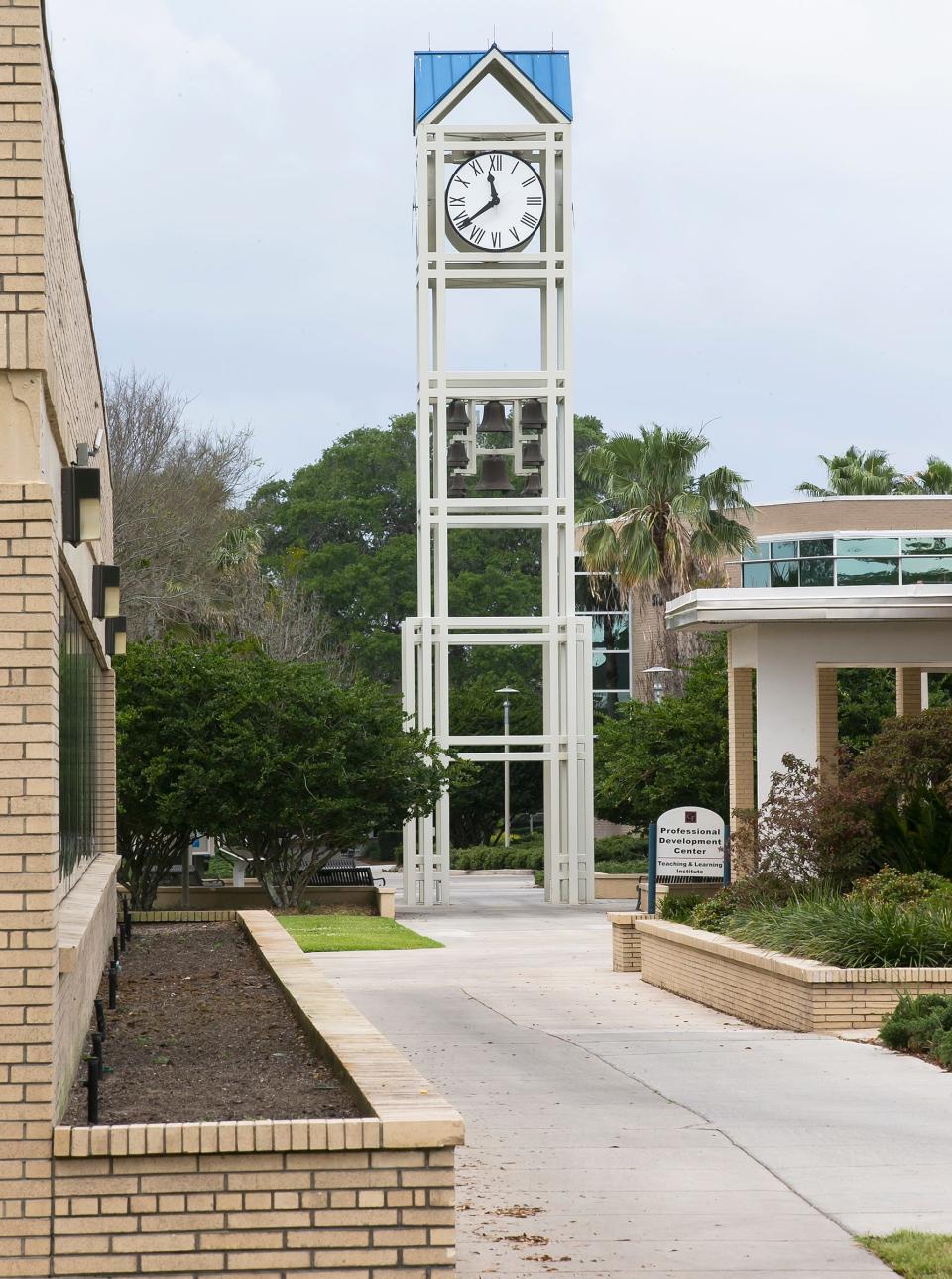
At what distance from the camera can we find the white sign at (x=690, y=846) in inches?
812

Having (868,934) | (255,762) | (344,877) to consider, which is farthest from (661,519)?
(868,934)

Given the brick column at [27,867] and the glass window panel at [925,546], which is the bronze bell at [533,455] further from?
the brick column at [27,867]

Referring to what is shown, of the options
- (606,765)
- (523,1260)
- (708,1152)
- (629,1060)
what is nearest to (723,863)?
(629,1060)

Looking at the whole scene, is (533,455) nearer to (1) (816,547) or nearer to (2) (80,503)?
(1) (816,547)

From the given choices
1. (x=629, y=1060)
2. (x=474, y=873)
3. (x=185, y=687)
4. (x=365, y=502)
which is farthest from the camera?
(x=365, y=502)

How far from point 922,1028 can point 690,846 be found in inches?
329

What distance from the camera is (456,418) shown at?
34.4 m

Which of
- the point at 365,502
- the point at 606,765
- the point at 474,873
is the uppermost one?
the point at 365,502

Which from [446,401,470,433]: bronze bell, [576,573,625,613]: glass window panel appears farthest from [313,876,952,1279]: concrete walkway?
[576,573,625,613]: glass window panel

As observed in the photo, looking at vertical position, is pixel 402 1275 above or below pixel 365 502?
A: below

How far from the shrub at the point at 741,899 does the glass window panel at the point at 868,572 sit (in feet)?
26.0

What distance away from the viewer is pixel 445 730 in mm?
34875

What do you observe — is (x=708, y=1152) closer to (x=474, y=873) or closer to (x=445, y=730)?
(x=445, y=730)

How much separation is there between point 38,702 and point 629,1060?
7.13m
